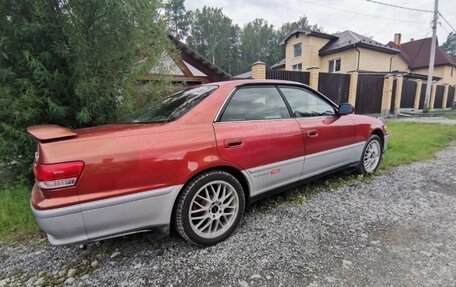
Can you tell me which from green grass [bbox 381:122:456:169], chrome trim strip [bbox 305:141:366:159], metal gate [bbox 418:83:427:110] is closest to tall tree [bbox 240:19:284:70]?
metal gate [bbox 418:83:427:110]

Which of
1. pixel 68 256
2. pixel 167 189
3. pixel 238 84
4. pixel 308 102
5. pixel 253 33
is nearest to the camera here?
pixel 167 189

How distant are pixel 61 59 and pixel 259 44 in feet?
163

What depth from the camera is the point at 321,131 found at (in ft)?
9.87

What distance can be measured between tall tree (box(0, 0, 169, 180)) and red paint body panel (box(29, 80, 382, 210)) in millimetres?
1396

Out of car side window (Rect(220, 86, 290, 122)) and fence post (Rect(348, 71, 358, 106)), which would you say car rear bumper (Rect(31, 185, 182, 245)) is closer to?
car side window (Rect(220, 86, 290, 122))

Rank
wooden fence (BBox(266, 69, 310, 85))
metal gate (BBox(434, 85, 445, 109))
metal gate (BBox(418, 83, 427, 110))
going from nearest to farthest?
wooden fence (BBox(266, 69, 310, 85)), metal gate (BBox(418, 83, 427, 110)), metal gate (BBox(434, 85, 445, 109))

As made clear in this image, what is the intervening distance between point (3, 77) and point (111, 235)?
2517mm

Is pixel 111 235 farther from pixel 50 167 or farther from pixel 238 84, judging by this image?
pixel 238 84

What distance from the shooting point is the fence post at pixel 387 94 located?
14539 mm

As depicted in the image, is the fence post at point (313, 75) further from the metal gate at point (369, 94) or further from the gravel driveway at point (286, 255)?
the gravel driveway at point (286, 255)

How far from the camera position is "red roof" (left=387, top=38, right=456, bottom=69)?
90.1ft

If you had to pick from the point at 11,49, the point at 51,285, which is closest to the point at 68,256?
the point at 51,285

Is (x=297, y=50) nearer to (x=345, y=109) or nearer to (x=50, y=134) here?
(x=345, y=109)

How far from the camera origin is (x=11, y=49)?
2.96 m
